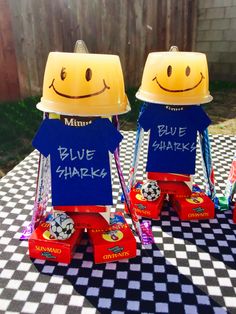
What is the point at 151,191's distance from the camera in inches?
86.5

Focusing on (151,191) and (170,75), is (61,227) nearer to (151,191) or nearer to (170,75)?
(151,191)

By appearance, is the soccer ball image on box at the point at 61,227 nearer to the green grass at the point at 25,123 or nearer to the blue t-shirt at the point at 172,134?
the blue t-shirt at the point at 172,134

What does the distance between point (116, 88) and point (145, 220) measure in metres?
0.92

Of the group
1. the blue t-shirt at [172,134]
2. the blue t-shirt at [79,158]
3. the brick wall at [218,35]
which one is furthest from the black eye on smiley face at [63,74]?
the brick wall at [218,35]

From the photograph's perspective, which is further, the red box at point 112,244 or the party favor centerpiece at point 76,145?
the red box at point 112,244

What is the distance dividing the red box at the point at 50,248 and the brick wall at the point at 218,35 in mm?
5054

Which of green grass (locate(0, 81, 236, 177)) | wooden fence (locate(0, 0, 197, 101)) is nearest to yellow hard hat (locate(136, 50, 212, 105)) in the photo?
green grass (locate(0, 81, 236, 177))

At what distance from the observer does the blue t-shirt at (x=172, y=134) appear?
2111 millimetres

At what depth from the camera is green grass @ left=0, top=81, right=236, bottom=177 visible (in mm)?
3662

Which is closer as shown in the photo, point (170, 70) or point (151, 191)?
point (170, 70)

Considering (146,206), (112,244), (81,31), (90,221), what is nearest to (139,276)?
(112,244)

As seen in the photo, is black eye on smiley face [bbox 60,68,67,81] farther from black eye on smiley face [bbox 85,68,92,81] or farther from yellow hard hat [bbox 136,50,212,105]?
yellow hard hat [bbox 136,50,212,105]

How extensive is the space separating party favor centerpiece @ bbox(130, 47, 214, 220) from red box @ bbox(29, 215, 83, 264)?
599 millimetres

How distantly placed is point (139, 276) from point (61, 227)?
469 mm
